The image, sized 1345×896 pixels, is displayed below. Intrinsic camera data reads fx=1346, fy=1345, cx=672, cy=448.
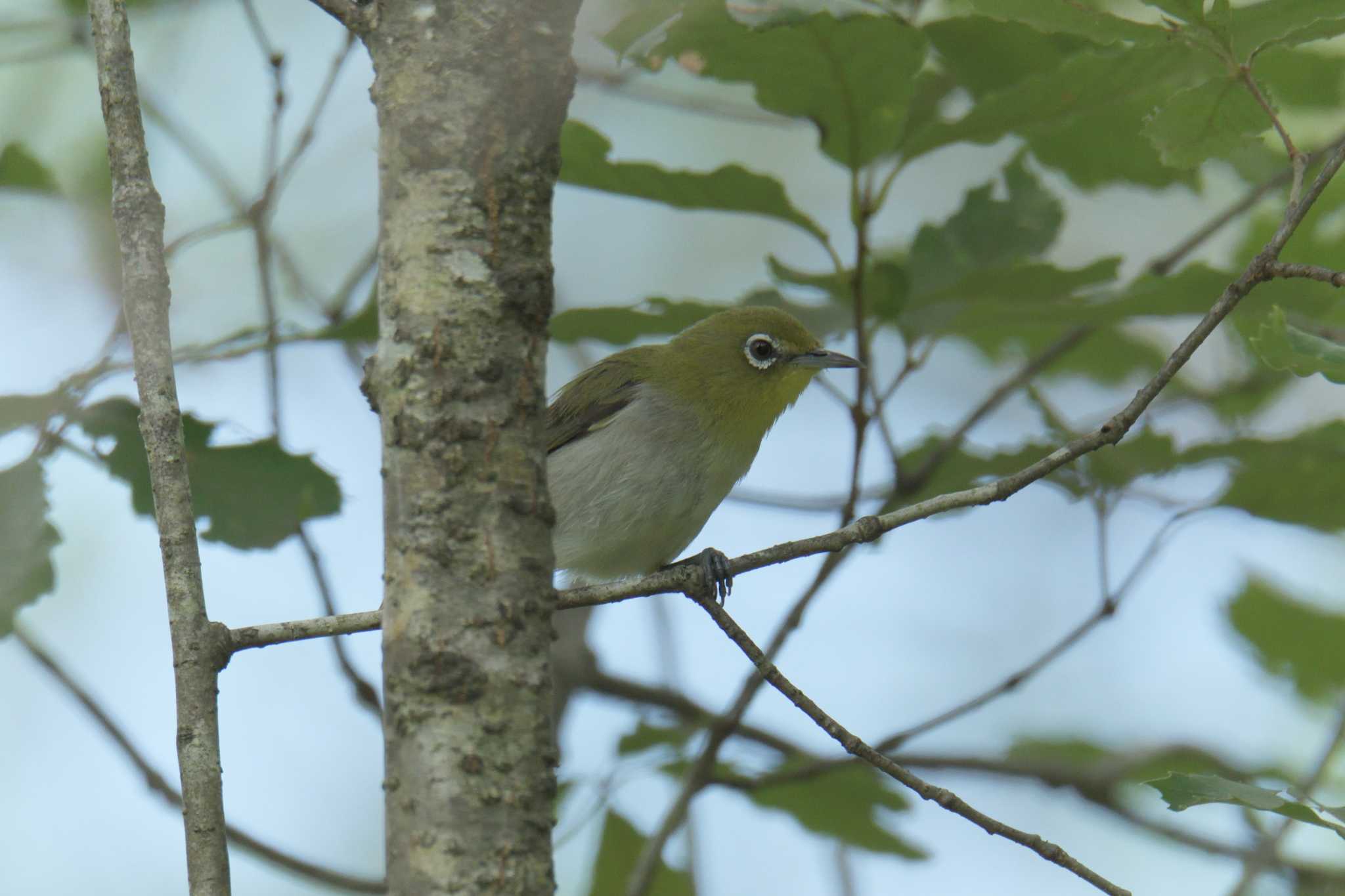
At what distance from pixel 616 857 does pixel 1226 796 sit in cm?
354

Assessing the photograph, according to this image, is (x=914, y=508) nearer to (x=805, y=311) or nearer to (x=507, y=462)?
(x=507, y=462)

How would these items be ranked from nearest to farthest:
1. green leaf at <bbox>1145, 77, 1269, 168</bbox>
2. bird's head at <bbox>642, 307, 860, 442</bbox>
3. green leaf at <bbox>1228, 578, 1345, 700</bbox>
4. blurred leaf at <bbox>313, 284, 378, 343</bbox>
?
1. green leaf at <bbox>1145, 77, 1269, 168</bbox>
2. blurred leaf at <bbox>313, 284, 378, 343</bbox>
3. green leaf at <bbox>1228, 578, 1345, 700</bbox>
4. bird's head at <bbox>642, 307, 860, 442</bbox>

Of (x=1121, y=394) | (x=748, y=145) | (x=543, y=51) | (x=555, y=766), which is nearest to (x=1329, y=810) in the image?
(x=555, y=766)

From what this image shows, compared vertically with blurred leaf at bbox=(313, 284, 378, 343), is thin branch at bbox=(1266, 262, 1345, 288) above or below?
below

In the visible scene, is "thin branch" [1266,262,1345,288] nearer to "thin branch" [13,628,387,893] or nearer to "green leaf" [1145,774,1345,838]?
"green leaf" [1145,774,1345,838]

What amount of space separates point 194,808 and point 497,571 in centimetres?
75

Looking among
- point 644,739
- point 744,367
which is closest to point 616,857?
point 644,739

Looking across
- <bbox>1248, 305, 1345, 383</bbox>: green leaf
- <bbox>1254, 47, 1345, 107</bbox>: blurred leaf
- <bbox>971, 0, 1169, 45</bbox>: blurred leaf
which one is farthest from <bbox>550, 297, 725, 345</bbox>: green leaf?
<bbox>1254, 47, 1345, 107</bbox>: blurred leaf

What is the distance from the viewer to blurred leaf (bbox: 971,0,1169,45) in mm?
3037

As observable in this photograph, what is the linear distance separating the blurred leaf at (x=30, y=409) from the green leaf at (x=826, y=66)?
1858 mm

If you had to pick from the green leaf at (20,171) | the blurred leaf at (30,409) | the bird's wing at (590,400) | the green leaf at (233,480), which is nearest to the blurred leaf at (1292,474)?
the bird's wing at (590,400)

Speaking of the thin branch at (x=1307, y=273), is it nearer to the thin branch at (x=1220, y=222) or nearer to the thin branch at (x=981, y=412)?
the thin branch at (x=981, y=412)

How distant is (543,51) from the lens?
83.9 inches

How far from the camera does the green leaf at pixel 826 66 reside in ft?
12.2
